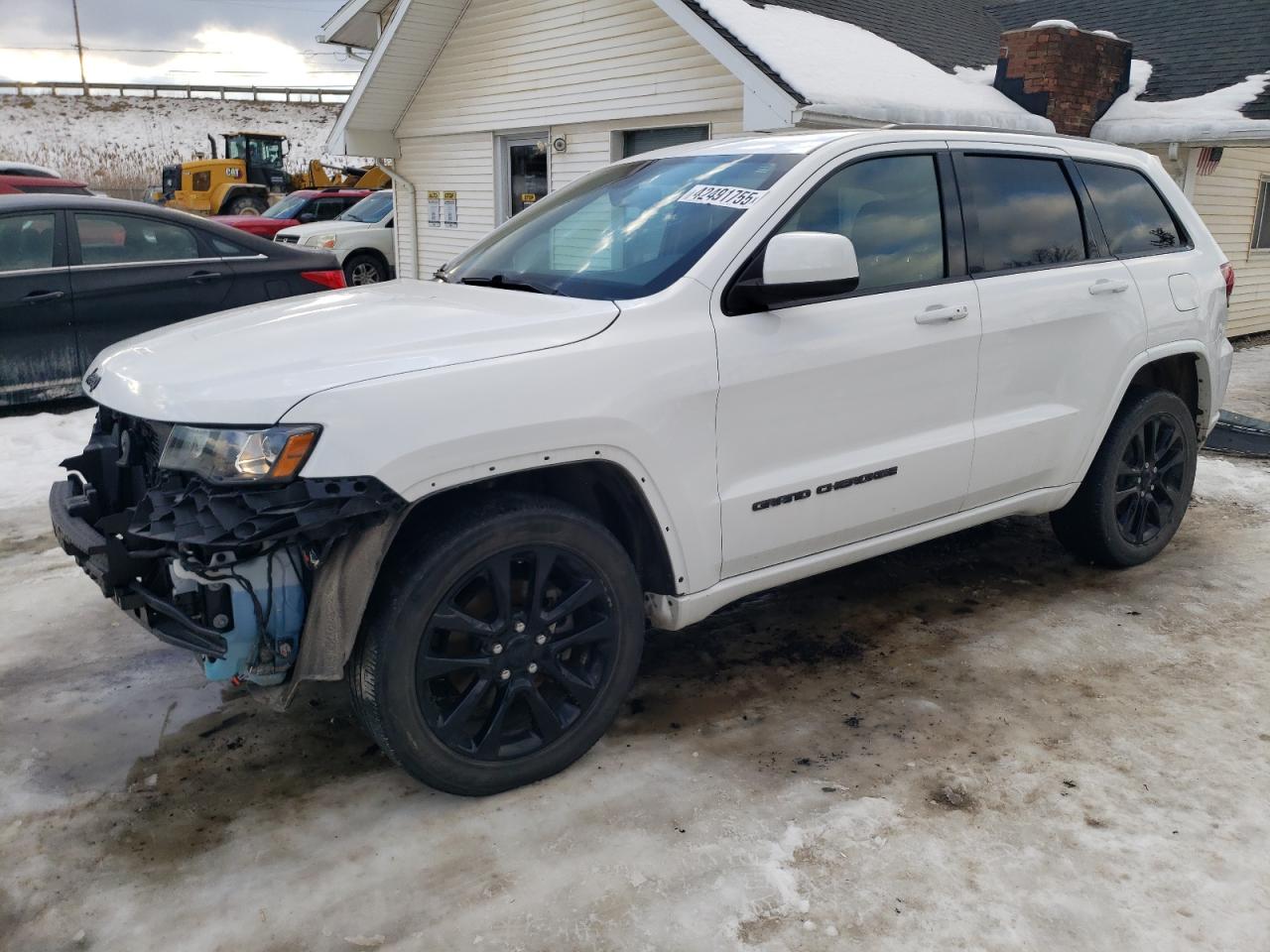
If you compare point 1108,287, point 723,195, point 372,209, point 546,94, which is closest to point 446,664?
point 723,195

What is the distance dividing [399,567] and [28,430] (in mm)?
5569

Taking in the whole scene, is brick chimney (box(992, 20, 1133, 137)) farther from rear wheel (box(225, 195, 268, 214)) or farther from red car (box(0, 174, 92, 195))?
rear wheel (box(225, 195, 268, 214))

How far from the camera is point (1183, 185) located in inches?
463

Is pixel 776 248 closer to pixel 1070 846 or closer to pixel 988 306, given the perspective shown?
pixel 988 306

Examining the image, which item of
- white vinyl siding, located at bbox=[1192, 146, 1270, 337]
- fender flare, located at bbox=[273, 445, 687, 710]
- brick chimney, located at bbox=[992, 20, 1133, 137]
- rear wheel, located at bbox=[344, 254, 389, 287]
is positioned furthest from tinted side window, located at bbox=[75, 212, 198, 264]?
white vinyl siding, located at bbox=[1192, 146, 1270, 337]

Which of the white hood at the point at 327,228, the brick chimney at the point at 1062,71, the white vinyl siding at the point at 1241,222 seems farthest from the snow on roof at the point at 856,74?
the white hood at the point at 327,228

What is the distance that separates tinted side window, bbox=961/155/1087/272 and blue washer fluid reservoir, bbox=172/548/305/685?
2.68 meters

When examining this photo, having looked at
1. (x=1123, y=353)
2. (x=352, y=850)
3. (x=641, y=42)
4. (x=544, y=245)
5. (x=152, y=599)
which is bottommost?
(x=352, y=850)

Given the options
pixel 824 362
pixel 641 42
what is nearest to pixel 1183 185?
pixel 641 42

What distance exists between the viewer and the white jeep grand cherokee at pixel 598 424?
2.68 m

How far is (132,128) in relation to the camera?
178 ft

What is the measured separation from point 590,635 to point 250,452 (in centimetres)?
110

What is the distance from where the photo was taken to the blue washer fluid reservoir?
2.66 m

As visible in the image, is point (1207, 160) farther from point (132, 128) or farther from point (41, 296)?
point (132, 128)
